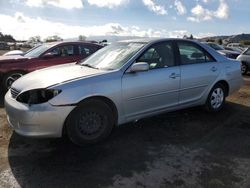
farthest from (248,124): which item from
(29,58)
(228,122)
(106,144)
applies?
(29,58)

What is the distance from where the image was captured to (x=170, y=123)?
18.3ft

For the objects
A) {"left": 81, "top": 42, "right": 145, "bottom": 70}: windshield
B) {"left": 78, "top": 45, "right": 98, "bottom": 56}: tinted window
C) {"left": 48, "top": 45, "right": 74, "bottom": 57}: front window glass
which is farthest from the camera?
{"left": 78, "top": 45, "right": 98, "bottom": 56}: tinted window

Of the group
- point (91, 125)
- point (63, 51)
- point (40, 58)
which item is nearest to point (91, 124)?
point (91, 125)

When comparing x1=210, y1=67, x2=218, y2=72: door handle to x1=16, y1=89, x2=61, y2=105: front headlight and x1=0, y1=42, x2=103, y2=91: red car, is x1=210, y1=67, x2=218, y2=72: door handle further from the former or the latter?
x1=0, y1=42, x2=103, y2=91: red car

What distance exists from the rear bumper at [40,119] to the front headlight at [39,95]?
0.08m

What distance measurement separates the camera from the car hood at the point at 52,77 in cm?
425

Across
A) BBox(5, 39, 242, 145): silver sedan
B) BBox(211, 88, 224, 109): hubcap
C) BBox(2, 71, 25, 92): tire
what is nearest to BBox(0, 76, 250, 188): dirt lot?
BBox(5, 39, 242, 145): silver sedan

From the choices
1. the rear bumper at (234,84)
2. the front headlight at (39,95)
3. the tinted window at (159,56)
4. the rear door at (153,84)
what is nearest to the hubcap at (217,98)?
the rear bumper at (234,84)

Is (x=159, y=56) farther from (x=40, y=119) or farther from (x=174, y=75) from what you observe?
(x=40, y=119)

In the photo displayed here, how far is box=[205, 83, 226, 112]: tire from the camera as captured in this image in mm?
6102

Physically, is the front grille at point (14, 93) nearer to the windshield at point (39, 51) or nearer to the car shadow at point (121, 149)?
Result: the car shadow at point (121, 149)

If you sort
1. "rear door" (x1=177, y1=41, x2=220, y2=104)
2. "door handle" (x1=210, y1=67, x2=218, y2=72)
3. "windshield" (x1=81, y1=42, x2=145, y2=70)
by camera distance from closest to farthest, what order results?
"windshield" (x1=81, y1=42, x2=145, y2=70), "rear door" (x1=177, y1=41, x2=220, y2=104), "door handle" (x1=210, y1=67, x2=218, y2=72)

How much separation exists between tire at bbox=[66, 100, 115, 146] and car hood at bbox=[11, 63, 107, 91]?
472 mm

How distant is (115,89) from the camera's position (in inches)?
176
